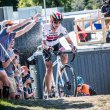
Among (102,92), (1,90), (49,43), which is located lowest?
(102,92)

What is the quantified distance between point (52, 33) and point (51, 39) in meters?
0.18

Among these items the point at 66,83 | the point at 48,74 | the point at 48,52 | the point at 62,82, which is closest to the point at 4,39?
the point at 48,52

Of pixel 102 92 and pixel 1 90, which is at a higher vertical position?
pixel 1 90

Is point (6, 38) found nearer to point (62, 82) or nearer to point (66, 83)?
point (62, 82)

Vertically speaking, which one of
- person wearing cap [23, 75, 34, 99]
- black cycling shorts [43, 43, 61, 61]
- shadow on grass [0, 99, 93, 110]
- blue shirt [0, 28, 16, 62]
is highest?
blue shirt [0, 28, 16, 62]

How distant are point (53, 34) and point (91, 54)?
2.52 metres

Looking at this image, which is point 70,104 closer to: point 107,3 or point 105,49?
point 105,49

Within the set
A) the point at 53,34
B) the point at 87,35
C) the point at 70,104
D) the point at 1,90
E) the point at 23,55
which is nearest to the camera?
the point at 70,104

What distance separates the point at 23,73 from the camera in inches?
485

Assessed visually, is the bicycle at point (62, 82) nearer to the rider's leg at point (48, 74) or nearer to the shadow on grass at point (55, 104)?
the rider's leg at point (48, 74)

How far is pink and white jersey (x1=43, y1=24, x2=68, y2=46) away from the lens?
11.9m

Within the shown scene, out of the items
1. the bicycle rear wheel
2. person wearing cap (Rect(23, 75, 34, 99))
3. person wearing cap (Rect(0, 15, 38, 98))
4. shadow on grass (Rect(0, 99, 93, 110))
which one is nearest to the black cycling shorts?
the bicycle rear wheel

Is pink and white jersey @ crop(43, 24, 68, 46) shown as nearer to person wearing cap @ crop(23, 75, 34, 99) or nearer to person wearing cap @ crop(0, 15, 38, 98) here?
person wearing cap @ crop(0, 15, 38, 98)

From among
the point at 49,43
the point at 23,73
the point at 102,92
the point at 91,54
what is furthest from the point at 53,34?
the point at 102,92
